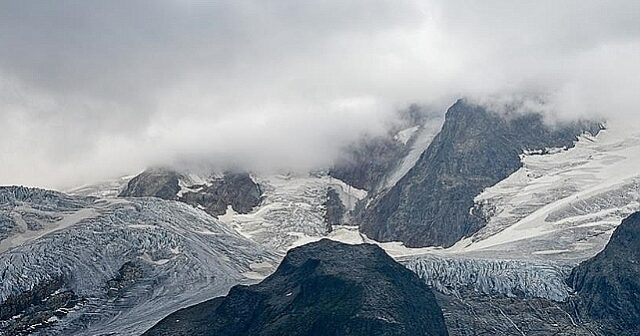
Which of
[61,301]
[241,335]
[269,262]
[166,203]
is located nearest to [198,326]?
[241,335]

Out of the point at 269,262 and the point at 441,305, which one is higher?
the point at 269,262

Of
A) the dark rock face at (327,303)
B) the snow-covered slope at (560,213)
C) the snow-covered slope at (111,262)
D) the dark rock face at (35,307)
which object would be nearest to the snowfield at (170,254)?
the snow-covered slope at (111,262)

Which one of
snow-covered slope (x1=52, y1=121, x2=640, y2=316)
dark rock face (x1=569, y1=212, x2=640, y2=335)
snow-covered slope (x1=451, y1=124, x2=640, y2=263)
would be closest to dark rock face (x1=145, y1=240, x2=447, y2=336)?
snow-covered slope (x1=52, y1=121, x2=640, y2=316)

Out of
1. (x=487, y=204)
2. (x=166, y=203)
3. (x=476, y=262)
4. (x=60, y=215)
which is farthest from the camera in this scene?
(x=487, y=204)

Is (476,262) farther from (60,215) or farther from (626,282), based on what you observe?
(60,215)

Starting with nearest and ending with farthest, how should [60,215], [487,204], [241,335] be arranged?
1. [241,335]
2. [60,215]
3. [487,204]

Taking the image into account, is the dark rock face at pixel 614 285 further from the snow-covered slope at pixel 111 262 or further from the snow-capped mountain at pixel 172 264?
the snow-covered slope at pixel 111 262

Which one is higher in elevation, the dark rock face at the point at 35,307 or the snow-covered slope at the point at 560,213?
the dark rock face at the point at 35,307
